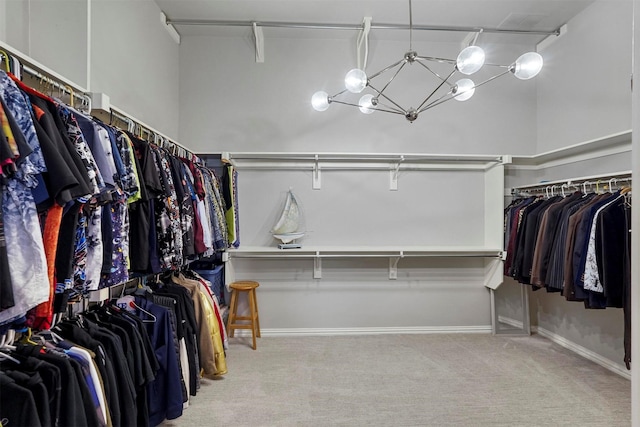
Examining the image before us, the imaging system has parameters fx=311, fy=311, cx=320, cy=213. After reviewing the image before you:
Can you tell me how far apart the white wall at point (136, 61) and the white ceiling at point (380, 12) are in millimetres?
352

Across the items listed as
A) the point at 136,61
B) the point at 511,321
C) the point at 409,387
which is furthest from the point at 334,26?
the point at 511,321

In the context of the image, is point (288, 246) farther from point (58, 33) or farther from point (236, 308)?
point (58, 33)

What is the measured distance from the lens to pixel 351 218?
3.28 meters

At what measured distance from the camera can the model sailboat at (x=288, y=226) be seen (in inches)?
118

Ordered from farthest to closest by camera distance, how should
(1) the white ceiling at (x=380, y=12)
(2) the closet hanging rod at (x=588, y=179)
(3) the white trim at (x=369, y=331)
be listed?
(3) the white trim at (x=369, y=331), (1) the white ceiling at (x=380, y=12), (2) the closet hanging rod at (x=588, y=179)

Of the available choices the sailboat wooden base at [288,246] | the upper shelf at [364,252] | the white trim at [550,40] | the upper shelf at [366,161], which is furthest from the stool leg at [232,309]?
the white trim at [550,40]

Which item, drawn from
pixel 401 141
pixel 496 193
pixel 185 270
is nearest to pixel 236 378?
pixel 185 270

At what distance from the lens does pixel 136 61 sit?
96.5 inches

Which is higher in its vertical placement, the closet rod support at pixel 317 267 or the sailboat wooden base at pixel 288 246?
the sailboat wooden base at pixel 288 246

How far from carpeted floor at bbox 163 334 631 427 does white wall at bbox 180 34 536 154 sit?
77.9 inches

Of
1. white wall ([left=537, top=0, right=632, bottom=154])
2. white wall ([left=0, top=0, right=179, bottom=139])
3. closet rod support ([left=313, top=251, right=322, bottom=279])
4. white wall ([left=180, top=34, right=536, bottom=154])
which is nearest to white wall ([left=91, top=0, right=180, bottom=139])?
white wall ([left=0, top=0, right=179, bottom=139])

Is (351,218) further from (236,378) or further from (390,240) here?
(236,378)

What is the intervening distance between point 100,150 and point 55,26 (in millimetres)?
689

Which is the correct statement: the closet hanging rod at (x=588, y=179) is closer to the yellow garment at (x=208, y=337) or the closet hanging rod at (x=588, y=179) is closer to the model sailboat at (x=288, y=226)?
the model sailboat at (x=288, y=226)
